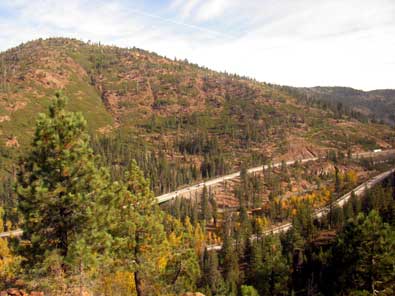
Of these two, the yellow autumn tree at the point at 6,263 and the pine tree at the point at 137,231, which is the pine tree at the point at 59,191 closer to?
the yellow autumn tree at the point at 6,263

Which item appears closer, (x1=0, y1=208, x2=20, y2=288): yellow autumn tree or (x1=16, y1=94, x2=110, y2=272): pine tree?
(x1=16, y1=94, x2=110, y2=272): pine tree

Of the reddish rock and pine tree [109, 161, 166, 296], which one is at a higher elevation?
pine tree [109, 161, 166, 296]

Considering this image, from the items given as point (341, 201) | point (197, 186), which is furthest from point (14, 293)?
point (197, 186)

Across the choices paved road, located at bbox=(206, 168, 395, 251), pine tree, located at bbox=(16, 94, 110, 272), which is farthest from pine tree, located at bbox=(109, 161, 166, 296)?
paved road, located at bbox=(206, 168, 395, 251)

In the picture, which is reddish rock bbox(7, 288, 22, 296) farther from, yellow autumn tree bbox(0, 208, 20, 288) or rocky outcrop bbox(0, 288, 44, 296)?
yellow autumn tree bbox(0, 208, 20, 288)

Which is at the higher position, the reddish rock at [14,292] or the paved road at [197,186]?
the reddish rock at [14,292]

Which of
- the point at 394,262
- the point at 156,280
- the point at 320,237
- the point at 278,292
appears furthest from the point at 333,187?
the point at 156,280

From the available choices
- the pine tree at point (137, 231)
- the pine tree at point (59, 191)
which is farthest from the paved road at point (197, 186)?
the pine tree at point (59, 191)

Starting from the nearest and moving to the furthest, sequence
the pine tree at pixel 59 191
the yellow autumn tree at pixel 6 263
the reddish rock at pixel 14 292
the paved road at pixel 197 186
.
A: the reddish rock at pixel 14 292, the pine tree at pixel 59 191, the yellow autumn tree at pixel 6 263, the paved road at pixel 197 186

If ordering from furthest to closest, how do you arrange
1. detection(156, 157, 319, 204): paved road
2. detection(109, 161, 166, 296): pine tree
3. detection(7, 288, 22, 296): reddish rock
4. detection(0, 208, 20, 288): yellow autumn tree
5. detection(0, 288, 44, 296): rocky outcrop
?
1. detection(156, 157, 319, 204): paved road
2. detection(109, 161, 166, 296): pine tree
3. detection(0, 208, 20, 288): yellow autumn tree
4. detection(7, 288, 22, 296): reddish rock
5. detection(0, 288, 44, 296): rocky outcrop

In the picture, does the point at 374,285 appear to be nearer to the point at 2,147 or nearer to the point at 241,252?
the point at 241,252

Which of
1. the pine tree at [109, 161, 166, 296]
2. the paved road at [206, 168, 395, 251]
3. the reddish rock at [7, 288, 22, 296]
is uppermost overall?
the pine tree at [109, 161, 166, 296]

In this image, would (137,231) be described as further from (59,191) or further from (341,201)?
(341,201)

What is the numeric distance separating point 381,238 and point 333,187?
13291cm
